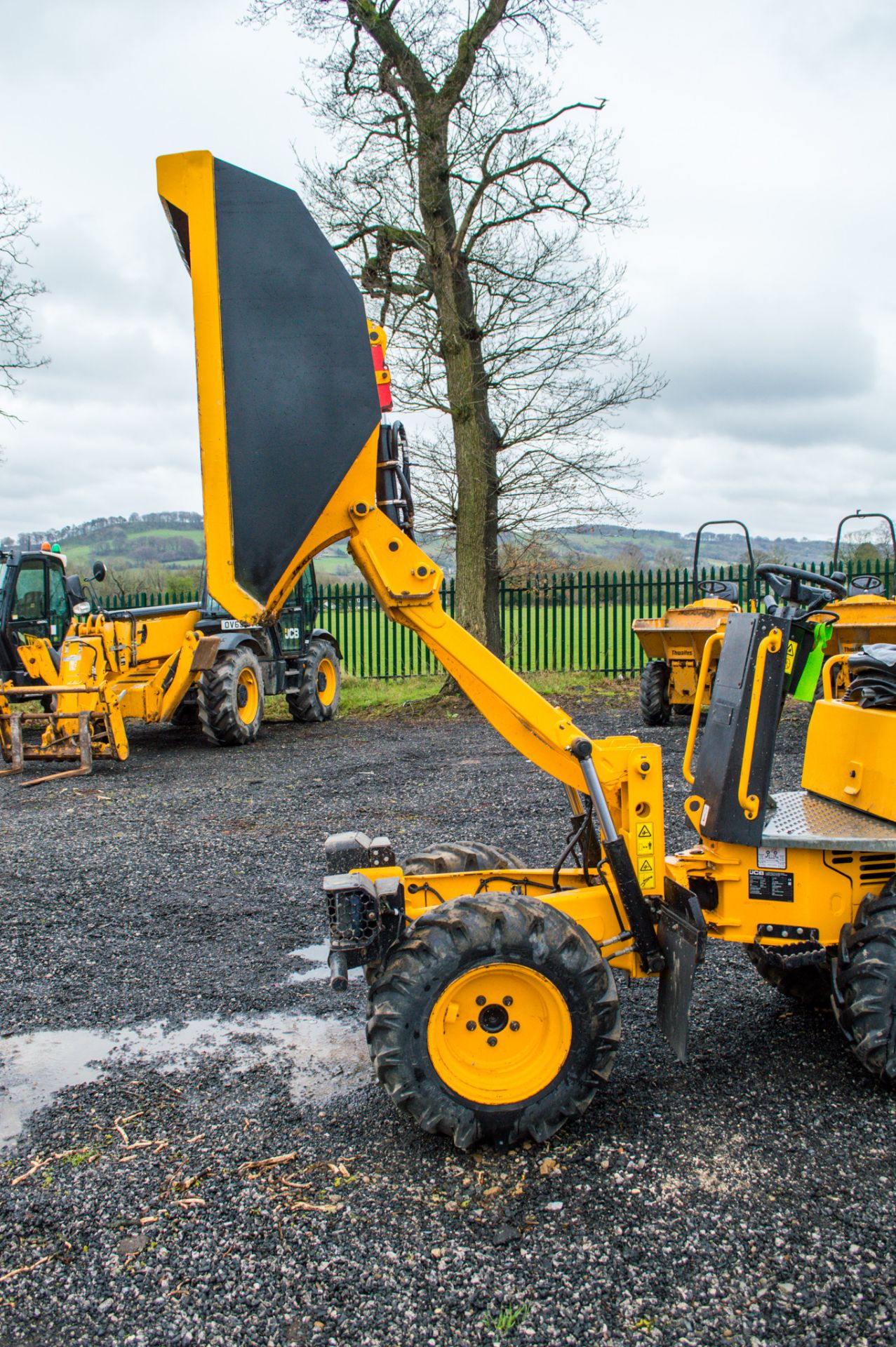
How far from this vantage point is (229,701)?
448 inches

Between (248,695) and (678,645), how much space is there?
5351mm

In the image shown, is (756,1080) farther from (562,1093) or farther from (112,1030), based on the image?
(112,1030)

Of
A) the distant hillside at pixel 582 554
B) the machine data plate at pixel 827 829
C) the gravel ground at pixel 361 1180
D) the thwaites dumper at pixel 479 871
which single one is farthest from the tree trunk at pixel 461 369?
the thwaites dumper at pixel 479 871

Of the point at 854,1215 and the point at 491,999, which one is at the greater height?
the point at 491,999

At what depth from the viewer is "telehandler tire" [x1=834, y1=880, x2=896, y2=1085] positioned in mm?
3242

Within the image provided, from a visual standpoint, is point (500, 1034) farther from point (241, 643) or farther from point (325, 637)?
point (325, 637)

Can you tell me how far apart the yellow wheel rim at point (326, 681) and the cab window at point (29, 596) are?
12.7ft

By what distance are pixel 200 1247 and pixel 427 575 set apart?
2.16 m

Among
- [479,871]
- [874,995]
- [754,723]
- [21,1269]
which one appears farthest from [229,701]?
[874,995]

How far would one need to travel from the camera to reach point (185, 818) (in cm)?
800

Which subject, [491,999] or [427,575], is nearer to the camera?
[491,999]

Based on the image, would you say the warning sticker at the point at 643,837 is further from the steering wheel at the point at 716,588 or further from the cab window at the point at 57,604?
the cab window at the point at 57,604

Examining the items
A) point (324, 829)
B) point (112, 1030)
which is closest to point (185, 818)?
point (324, 829)

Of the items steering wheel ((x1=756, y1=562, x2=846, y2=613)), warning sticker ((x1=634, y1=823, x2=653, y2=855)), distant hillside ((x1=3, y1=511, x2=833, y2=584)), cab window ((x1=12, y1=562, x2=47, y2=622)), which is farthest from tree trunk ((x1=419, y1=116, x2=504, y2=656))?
warning sticker ((x1=634, y1=823, x2=653, y2=855))
